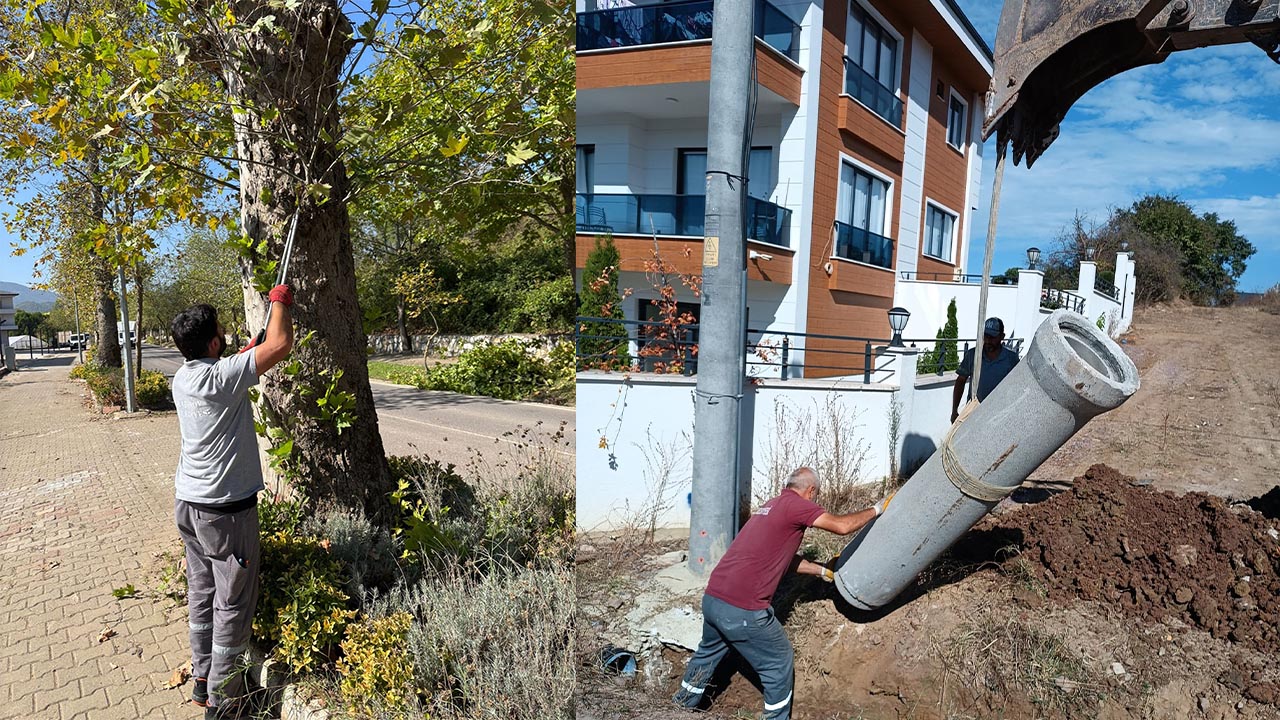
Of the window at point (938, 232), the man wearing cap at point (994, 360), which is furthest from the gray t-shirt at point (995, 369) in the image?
the window at point (938, 232)

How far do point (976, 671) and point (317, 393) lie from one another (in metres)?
4.33

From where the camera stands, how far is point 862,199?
15359 mm

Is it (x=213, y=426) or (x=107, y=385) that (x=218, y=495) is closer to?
(x=213, y=426)

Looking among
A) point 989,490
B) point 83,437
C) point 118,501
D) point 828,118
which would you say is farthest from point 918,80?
point 83,437

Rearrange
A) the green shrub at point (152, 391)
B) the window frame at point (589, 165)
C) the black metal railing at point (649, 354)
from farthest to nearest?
the green shrub at point (152, 391)
the window frame at point (589, 165)
the black metal railing at point (649, 354)

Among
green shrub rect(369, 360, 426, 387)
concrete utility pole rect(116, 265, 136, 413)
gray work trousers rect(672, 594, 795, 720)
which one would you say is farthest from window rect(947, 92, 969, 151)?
concrete utility pole rect(116, 265, 136, 413)

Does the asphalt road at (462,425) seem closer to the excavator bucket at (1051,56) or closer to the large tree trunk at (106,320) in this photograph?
the excavator bucket at (1051,56)

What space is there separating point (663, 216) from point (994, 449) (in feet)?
31.3

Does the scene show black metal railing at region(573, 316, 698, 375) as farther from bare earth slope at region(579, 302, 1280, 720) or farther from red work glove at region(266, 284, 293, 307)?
red work glove at region(266, 284, 293, 307)

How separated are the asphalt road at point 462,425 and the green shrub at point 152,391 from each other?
15.0 feet

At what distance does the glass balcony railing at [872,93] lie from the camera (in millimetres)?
13797

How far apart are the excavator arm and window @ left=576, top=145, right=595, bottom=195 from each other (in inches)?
393

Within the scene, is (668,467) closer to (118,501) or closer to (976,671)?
(976,671)

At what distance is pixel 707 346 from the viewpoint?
5133 millimetres
